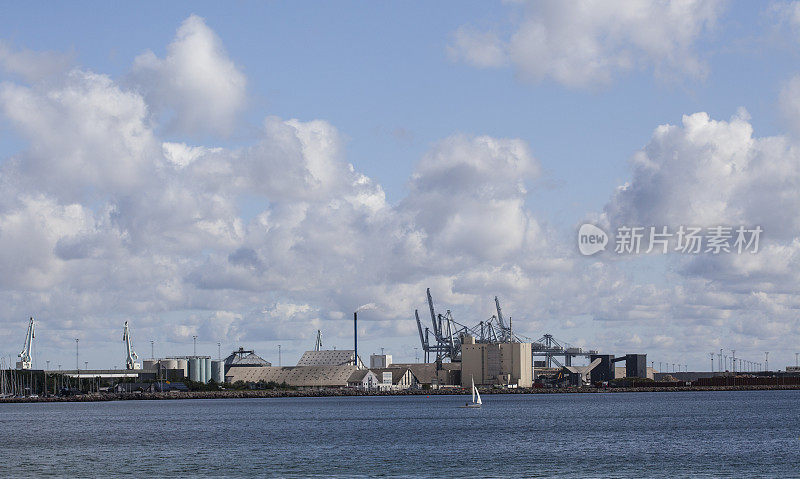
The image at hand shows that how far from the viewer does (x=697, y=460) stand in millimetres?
71062

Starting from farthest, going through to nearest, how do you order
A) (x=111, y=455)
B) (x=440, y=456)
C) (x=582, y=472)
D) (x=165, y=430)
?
(x=165, y=430) < (x=111, y=455) < (x=440, y=456) < (x=582, y=472)

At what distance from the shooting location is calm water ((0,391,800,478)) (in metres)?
66.4

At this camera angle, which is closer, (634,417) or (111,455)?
(111,455)

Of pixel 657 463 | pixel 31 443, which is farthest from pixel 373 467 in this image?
pixel 31 443

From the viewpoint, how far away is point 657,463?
226ft

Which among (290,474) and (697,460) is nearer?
(290,474)

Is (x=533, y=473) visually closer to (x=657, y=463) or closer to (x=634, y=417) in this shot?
(x=657, y=463)

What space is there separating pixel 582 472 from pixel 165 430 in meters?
64.0

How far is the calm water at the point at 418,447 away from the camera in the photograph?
6638cm

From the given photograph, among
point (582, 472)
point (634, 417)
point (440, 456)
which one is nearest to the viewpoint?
point (582, 472)

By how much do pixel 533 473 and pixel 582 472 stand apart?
9.93ft

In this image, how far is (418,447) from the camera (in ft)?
274

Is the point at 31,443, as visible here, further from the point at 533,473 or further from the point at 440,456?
the point at 533,473

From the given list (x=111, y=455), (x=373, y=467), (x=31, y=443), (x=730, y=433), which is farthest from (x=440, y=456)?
(x=31, y=443)
